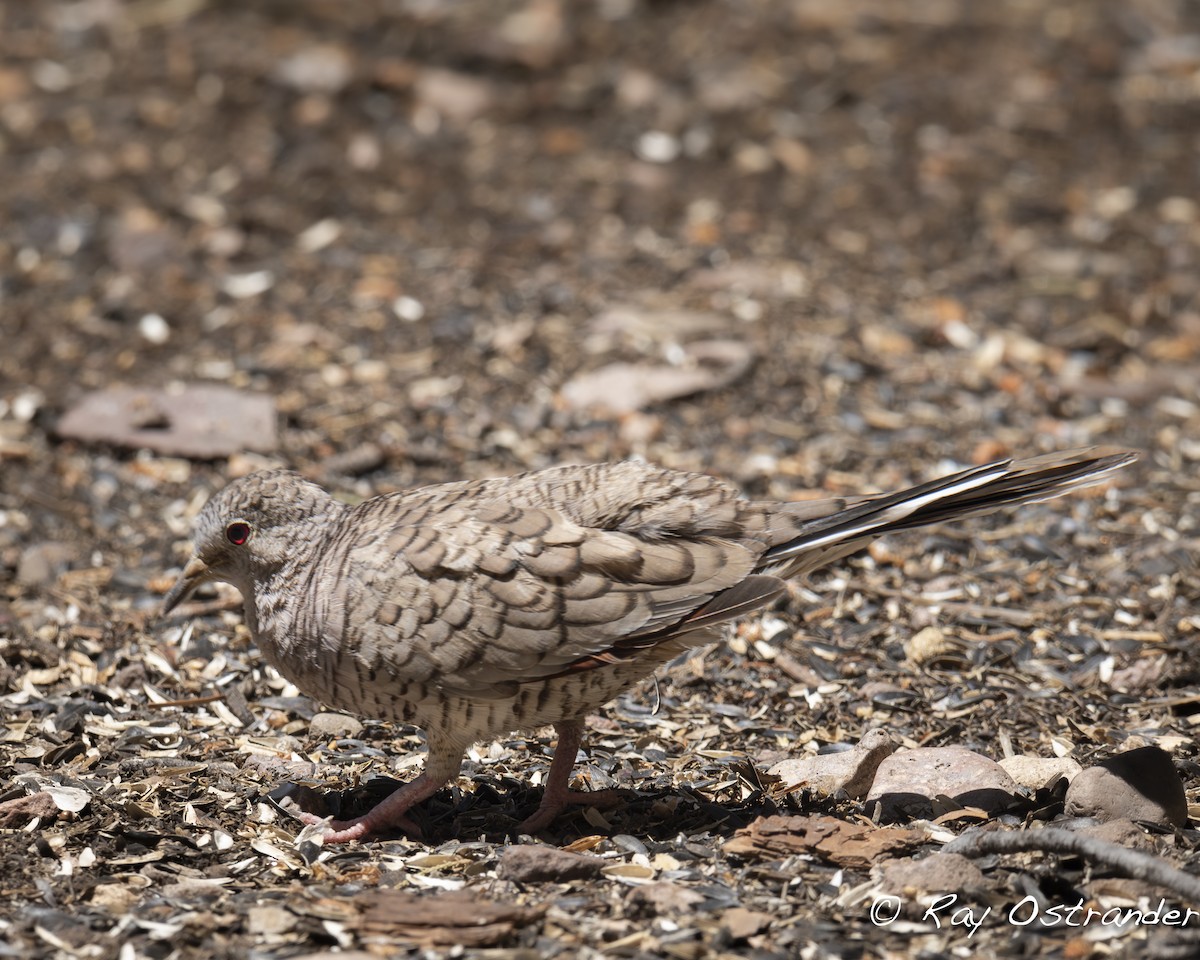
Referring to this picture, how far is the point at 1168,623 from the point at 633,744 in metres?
2.09

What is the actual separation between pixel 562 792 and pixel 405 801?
47 centimetres

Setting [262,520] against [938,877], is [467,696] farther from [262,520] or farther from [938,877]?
[938,877]

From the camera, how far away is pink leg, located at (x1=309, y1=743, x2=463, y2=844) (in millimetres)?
4316

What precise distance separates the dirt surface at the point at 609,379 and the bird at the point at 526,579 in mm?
419

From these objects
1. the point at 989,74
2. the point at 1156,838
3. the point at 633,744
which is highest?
the point at 989,74

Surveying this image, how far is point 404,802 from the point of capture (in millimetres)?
4367

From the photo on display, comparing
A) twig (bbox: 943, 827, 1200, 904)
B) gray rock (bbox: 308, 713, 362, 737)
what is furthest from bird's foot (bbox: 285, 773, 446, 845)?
twig (bbox: 943, 827, 1200, 904)

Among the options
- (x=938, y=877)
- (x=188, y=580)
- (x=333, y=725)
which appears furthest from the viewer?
(x=333, y=725)

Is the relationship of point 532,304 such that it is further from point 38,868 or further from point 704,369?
point 38,868

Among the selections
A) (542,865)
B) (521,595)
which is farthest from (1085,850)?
(521,595)

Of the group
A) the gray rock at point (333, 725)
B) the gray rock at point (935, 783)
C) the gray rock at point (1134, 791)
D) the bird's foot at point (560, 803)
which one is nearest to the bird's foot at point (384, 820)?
the bird's foot at point (560, 803)

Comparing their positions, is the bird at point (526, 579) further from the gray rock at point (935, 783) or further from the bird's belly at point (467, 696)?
the gray rock at point (935, 783)

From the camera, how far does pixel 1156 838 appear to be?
13.5 ft

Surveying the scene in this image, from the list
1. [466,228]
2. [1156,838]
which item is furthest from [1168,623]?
[466,228]
